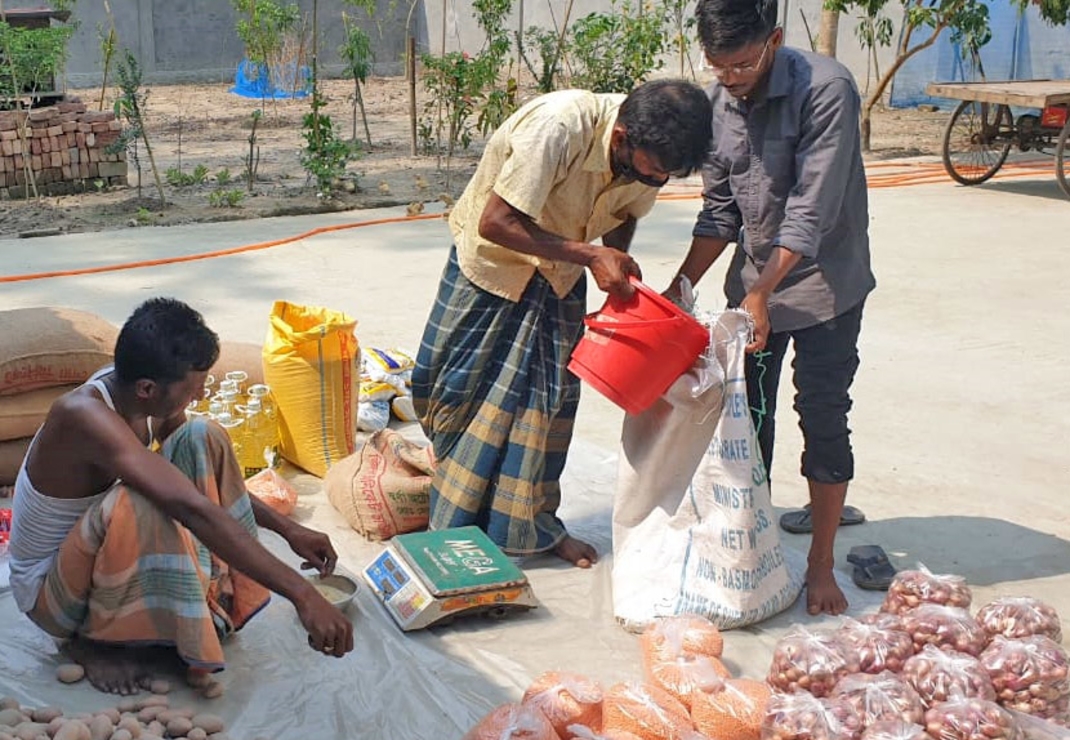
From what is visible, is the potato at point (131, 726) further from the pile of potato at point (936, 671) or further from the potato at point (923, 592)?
the potato at point (923, 592)

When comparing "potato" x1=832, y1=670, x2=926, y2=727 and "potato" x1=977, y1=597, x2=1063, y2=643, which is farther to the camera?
"potato" x1=977, y1=597, x2=1063, y2=643

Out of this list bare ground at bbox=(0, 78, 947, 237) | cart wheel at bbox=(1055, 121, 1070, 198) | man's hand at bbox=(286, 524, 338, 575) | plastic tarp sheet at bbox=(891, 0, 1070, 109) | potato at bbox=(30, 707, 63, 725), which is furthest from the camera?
plastic tarp sheet at bbox=(891, 0, 1070, 109)

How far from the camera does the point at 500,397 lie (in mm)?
3391

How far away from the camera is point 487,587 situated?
3088 mm

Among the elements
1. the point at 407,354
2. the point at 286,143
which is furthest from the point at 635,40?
the point at 407,354

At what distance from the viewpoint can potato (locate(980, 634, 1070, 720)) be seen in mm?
2496

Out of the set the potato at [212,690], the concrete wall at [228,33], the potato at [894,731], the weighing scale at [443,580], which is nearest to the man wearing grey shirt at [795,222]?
the weighing scale at [443,580]

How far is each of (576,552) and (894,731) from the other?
1377 mm

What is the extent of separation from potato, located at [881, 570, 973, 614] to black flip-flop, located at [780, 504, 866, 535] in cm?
77

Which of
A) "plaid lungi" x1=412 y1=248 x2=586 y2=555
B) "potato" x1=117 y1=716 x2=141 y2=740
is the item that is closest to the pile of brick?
"plaid lungi" x1=412 y1=248 x2=586 y2=555

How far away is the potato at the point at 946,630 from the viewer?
104 inches

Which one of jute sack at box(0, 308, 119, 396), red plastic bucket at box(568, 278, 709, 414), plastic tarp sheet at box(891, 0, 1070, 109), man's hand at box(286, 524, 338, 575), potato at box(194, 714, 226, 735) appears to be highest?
plastic tarp sheet at box(891, 0, 1070, 109)

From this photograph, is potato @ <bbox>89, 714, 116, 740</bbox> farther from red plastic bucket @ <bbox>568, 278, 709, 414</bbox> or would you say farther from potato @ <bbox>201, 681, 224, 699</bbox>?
red plastic bucket @ <bbox>568, 278, 709, 414</bbox>

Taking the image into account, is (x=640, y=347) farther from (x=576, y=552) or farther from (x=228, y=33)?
(x=228, y=33)
